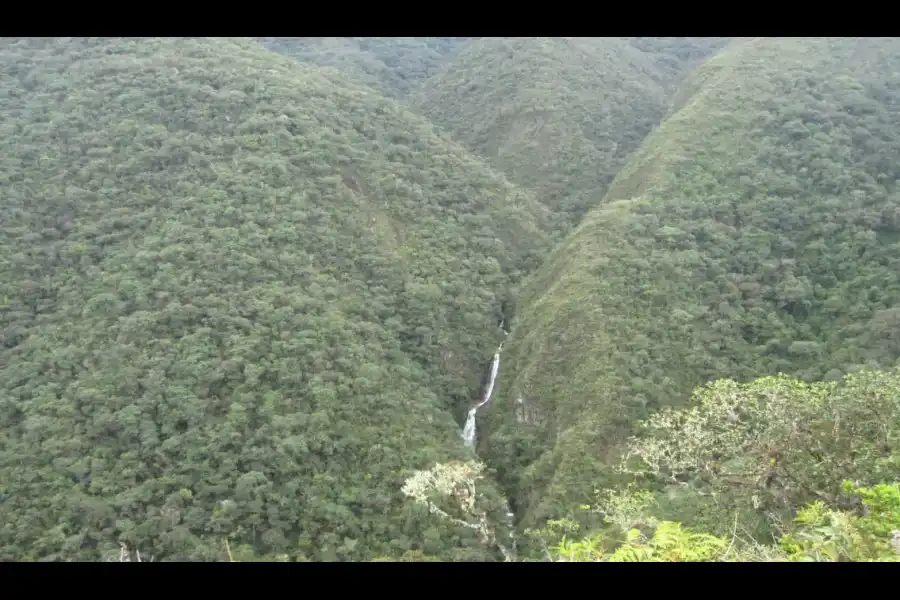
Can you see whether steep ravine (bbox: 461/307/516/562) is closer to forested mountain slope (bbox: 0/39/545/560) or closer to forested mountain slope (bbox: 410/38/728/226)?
forested mountain slope (bbox: 0/39/545/560)

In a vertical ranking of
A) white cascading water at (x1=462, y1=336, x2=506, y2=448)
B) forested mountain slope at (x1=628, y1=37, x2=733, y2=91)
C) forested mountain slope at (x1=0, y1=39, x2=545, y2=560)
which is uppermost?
forested mountain slope at (x1=628, y1=37, x2=733, y2=91)

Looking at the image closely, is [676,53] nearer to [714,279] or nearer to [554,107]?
[554,107]

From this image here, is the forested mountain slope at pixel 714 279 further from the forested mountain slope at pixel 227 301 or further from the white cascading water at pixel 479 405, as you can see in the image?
the forested mountain slope at pixel 227 301

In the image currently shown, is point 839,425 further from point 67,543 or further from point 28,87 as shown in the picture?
point 28,87

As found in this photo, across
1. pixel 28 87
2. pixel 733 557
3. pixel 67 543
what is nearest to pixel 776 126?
pixel 733 557

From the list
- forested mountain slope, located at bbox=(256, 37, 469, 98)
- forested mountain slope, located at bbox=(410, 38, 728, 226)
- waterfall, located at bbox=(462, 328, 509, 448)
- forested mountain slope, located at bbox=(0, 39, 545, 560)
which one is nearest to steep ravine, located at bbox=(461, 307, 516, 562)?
waterfall, located at bbox=(462, 328, 509, 448)
